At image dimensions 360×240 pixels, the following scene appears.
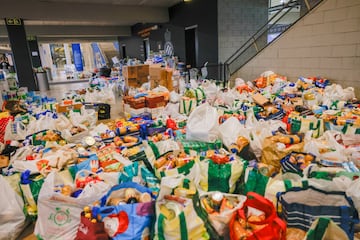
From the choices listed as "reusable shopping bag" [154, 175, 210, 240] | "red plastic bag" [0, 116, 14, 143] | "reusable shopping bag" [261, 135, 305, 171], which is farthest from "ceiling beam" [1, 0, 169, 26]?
"reusable shopping bag" [154, 175, 210, 240]

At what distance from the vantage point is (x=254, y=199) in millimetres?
1227

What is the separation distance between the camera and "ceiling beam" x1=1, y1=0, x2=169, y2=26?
7.64 metres

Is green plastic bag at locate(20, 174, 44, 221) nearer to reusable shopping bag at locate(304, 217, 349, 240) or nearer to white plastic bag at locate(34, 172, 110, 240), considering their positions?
white plastic bag at locate(34, 172, 110, 240)

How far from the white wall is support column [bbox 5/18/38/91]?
8185 mm

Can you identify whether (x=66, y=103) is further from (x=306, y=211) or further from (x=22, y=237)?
(x=306, y=211)

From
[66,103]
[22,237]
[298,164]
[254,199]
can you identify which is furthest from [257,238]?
[66,103]

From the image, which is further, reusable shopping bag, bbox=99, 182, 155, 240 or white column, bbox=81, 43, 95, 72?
white column, bbox=81, 43, 95, 72

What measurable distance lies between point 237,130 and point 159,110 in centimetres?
180

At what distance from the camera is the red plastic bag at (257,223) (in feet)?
3.48

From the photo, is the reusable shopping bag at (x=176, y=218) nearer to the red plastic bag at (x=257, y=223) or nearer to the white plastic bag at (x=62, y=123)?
the red plastic bag at (x=257, y=223)

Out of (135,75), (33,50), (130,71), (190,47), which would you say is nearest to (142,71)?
(135,75)

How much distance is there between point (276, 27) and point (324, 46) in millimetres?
1628

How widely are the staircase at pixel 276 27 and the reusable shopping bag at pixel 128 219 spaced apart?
16.1ft

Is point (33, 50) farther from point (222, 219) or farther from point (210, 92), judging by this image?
point (222, 219)
